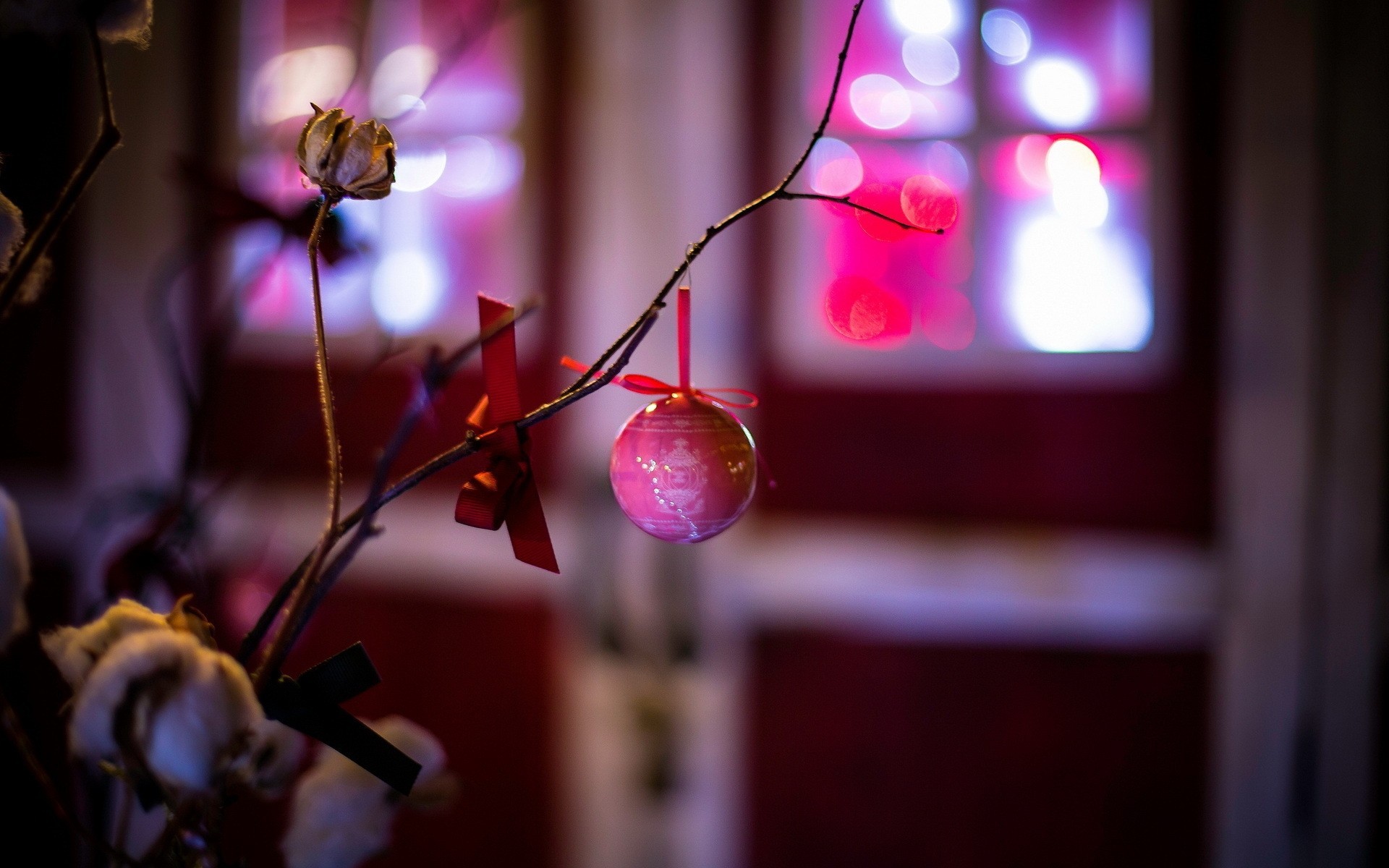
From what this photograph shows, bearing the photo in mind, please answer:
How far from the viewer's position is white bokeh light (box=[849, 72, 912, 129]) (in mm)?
1436

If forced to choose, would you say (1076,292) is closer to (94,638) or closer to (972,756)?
(972,756)

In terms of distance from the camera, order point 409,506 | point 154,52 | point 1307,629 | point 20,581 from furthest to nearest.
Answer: point 154,52 → point 409,506 → point 1307,629 → point 20,581

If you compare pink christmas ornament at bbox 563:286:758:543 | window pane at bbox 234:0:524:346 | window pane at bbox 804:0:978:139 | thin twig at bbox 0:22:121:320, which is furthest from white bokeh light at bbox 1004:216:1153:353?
thin twig at bbox 0:22:121:320

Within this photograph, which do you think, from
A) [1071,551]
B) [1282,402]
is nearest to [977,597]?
[1071,551]

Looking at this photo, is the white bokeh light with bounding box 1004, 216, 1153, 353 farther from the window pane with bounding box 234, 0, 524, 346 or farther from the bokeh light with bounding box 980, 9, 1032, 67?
the window pane with bounding box 234, 0, 524, 346

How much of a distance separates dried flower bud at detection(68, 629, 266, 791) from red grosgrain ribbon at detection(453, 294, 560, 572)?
4.8 inches

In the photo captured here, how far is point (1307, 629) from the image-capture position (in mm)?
1235

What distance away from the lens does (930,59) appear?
4.67 ft

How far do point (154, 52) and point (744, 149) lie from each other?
1.25 m

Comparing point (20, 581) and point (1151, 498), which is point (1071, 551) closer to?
point (1151, 498)

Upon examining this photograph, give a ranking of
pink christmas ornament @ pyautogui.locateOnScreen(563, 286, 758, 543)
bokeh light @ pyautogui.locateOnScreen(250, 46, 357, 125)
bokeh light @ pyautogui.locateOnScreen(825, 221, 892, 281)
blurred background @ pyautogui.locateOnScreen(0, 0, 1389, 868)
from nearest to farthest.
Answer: pink christmas ornament @ pyautogui.locateOnScreen(563, 286, 758, 543)
blurred background @ pyautogui.locateOnScreen(0, 0, 1389, 868)
bokeh light @ pyautogui.locateOnScreen(825, 221, 892, 281)
bokeh light @ pyautogui.locateOnScreen(250, 46, 357, 125)

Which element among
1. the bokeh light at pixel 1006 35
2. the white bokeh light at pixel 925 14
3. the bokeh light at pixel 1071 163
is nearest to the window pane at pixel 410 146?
the white bokeh light at pixel 925 14

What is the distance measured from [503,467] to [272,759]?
20 centimetres

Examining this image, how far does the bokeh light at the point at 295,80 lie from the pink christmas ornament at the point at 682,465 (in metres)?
1.56
